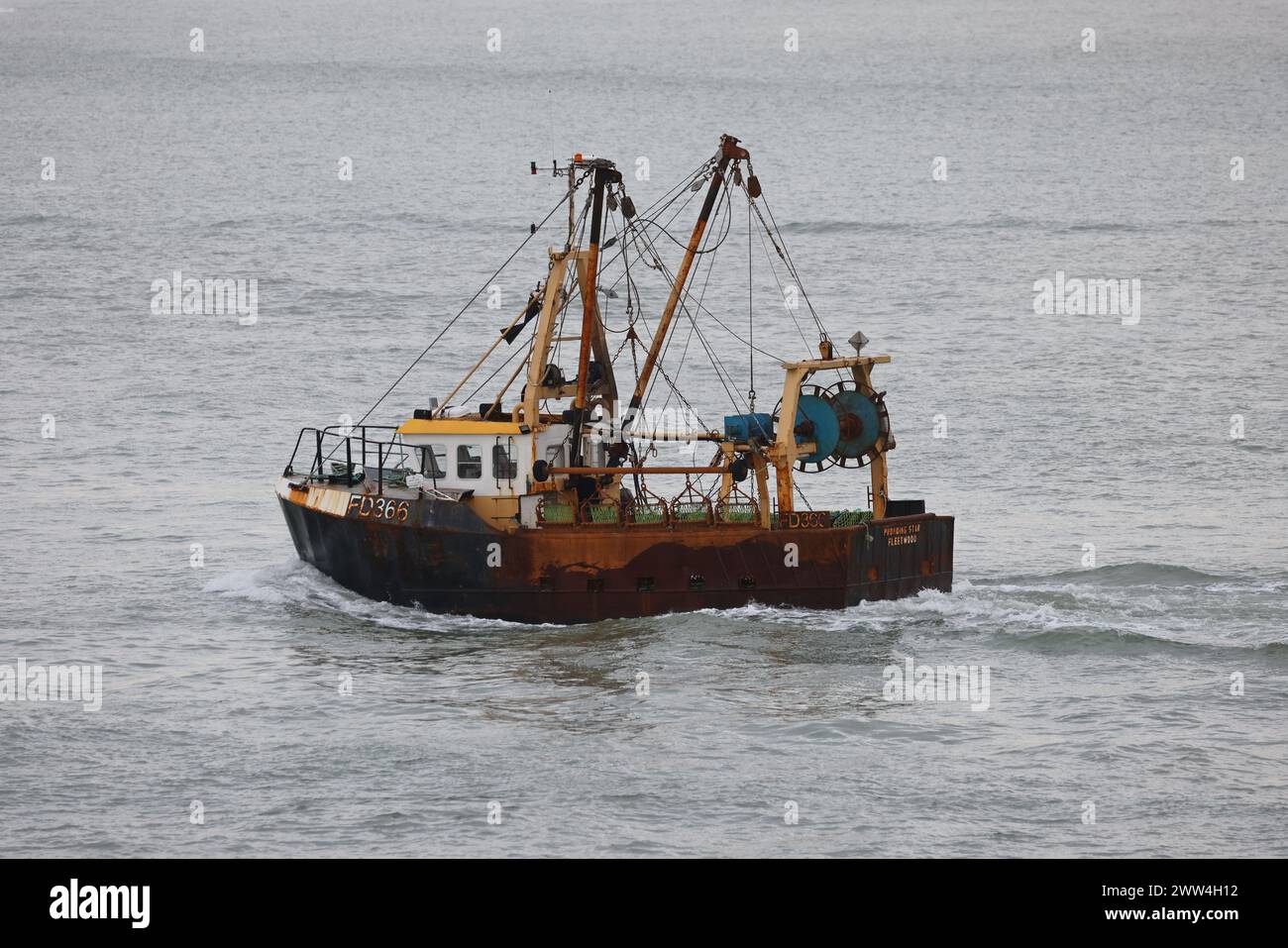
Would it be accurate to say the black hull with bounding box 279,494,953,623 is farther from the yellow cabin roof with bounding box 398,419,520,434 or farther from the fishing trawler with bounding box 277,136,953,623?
the yellow cabin roof with bounding box 398,419,520,434

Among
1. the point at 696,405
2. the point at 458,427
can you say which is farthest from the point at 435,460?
the point at 696,405

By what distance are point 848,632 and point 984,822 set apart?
1052 centimetres

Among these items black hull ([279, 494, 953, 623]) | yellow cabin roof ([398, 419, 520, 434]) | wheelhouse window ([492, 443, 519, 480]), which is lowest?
black hull ([279, 494, 953, 623])

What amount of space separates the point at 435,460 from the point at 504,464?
4.53 feet

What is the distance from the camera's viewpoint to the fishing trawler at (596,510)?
39.6 meters

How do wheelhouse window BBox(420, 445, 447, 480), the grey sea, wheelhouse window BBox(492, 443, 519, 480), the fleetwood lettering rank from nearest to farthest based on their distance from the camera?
1. the grey sea
2. the fleetwood lettering
3. wheelhouse window BBox(492, 443, 519, 480)
4. wheelhouse window BBox(420, 445, 447, 480)

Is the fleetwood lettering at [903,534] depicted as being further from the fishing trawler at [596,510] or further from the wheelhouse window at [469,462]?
the wheelhouse window at [469,462]

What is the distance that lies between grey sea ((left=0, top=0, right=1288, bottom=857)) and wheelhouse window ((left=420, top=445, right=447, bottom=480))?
2.95 meters

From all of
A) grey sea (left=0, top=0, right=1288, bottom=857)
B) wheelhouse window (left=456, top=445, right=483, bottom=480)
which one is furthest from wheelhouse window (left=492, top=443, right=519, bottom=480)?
grey sea (left=0, top=0, right=1288, bottom=857)

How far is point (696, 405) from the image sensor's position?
6119 cm

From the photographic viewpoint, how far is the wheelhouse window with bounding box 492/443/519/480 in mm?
40938

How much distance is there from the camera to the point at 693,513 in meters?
40.3

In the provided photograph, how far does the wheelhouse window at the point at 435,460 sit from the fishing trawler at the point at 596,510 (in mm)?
28
